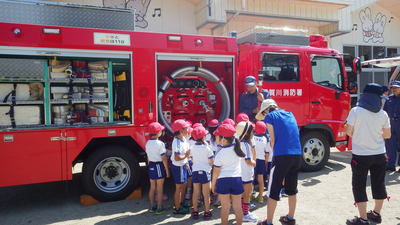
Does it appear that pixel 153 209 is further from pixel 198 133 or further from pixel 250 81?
pixel 250 81

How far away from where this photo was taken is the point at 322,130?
654 centimetres

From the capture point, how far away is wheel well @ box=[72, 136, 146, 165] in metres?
4.82

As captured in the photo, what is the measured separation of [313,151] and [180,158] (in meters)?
3.28

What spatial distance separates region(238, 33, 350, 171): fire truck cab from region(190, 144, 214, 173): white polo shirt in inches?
85.7

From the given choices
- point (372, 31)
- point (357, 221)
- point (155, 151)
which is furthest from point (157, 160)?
point (372, 31)

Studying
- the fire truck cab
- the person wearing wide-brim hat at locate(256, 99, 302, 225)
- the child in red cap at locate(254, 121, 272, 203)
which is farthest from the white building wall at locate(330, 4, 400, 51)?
the person wearing wide-brim hat at locate(256, 99, 302, 225)

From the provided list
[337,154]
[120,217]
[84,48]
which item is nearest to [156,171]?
[120,217]

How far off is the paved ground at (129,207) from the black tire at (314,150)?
39 centimetres

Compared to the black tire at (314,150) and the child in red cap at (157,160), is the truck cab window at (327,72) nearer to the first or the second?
the black tire at (314,150)

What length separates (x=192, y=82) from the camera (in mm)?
5910

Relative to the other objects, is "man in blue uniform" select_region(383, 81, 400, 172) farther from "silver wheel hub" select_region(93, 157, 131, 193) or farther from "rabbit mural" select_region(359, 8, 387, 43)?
"rabbit mural" select_region(359, 8, 387, 43)

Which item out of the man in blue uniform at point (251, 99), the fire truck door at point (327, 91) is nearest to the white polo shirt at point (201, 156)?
the man in blue uniform at point (251, 99)

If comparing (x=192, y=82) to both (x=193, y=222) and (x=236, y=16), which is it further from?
(x=236, y=16)

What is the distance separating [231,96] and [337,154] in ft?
14.4
